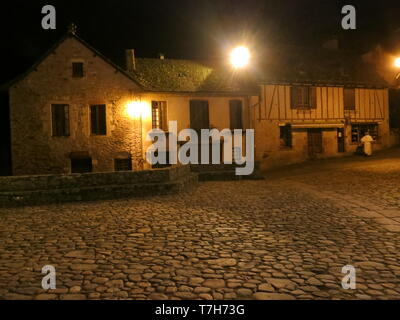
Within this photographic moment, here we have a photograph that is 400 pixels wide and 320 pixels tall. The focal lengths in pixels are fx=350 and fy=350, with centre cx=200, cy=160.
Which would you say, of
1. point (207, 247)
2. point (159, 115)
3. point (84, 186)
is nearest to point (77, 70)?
point (159, 115)

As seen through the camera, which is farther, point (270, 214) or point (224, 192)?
point (224, 192)

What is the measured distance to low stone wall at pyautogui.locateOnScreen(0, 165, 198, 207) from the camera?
9.66m

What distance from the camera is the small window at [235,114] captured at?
64.7ft

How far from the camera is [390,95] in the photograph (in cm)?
2384

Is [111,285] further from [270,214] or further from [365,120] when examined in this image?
[365,120]

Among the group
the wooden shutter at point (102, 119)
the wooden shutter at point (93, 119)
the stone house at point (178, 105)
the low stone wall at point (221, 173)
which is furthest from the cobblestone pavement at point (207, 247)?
the wooden shutter at point (93, 119)

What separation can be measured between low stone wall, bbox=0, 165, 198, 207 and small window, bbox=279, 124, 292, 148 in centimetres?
1087

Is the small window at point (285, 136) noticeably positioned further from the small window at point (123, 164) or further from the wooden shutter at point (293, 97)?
the small window at point (123, 164)

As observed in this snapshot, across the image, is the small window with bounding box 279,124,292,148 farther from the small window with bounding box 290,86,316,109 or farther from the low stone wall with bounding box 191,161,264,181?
the low stone wall with bounding box 191,161,264,181

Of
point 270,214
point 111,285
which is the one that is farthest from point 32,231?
point 270,214

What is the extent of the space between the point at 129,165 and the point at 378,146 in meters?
15.8

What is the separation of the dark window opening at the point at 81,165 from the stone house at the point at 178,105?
0.05 metres
